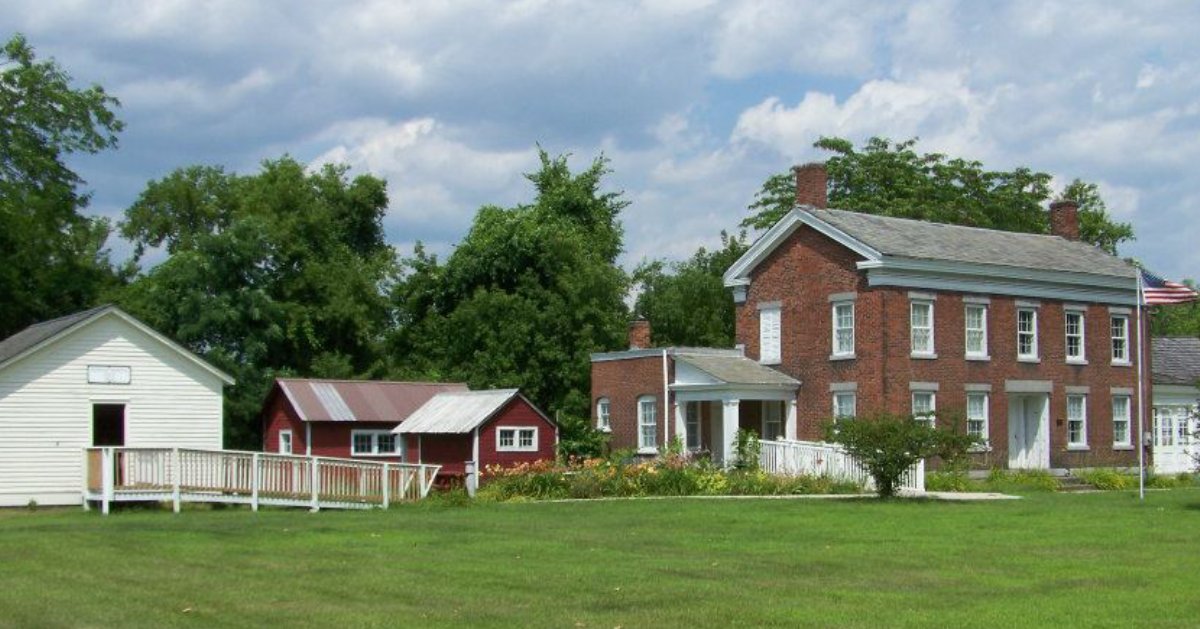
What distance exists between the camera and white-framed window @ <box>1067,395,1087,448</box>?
1783 inches

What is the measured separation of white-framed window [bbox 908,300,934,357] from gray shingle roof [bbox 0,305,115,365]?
21.4 meters

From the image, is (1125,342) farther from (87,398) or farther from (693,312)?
(87,398)

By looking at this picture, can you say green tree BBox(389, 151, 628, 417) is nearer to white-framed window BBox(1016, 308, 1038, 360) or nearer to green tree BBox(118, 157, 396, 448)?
green tree BBox(118, 157, 396, 448)

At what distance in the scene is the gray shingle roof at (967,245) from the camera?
41.6 meters

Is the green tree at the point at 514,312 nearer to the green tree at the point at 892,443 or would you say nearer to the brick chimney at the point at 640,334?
the brick chimney at the point at 640,334

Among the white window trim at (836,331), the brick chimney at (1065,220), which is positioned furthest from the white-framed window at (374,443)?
the brick chimney at (1065,220)

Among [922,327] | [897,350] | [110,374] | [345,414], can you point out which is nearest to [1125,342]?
[922,327]

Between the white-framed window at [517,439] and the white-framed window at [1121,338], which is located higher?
the white-framed window at [1121,338]

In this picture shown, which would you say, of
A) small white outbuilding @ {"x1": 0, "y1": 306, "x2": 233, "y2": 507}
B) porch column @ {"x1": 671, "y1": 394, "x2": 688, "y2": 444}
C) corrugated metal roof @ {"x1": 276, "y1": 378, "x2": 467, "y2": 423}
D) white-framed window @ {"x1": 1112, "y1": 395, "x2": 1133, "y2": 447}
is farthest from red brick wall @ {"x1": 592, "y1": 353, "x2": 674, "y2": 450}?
white-framed window @ {"x1": 1112, "y1": 395, "x2": 1133, "y2": 447}

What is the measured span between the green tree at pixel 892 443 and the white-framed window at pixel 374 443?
18595 mm

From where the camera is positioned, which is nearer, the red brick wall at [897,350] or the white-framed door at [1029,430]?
the red brick wall at [897,350]

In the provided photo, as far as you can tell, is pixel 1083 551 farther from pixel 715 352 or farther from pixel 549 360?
pixel 549 360

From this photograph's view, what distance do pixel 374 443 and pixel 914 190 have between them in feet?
101

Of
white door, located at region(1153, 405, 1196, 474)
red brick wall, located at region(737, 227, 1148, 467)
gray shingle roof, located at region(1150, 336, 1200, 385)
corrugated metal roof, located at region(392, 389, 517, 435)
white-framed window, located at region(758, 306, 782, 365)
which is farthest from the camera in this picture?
gray shingle roof, located at region(1150, 336, 1200, 385)
